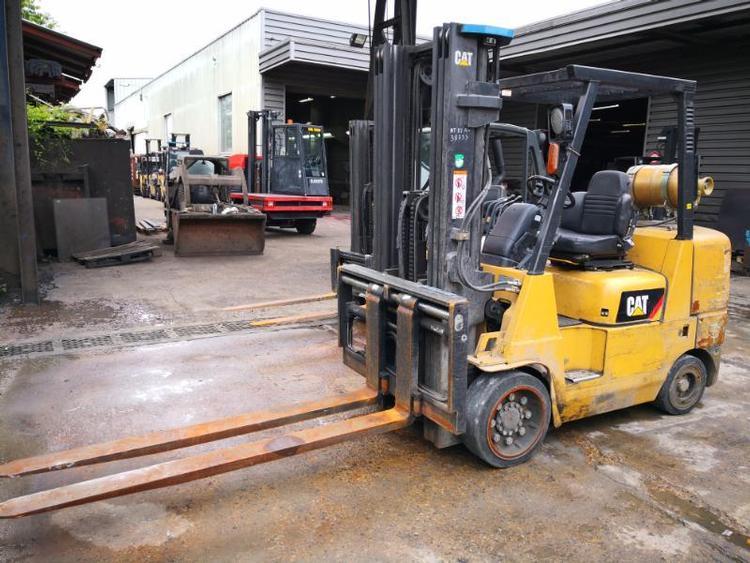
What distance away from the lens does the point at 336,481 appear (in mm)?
3713

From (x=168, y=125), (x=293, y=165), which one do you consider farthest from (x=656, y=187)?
(x=168, y=125)

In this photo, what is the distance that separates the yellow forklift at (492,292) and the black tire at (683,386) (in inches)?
0.6

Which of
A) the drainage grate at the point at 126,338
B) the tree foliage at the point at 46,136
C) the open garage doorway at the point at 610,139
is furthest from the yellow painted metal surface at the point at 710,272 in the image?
the open garage doorway at the point at 610,139

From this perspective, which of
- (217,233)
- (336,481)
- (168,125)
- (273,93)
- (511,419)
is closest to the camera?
(336,481)

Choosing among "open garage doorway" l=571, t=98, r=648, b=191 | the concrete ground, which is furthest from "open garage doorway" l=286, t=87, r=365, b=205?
the concrete ground

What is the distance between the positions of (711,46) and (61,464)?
13970 millimetres

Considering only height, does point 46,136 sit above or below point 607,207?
above

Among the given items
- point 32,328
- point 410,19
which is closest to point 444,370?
point 410,19

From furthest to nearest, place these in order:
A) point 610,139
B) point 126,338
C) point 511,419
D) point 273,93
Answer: point 610,139 < point 273,93 < point 126,338 < point 511,419

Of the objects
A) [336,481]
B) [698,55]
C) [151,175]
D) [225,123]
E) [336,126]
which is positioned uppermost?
[336,126]

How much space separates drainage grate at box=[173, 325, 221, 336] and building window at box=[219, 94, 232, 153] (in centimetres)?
1797

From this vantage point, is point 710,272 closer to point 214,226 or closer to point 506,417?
point 506,417

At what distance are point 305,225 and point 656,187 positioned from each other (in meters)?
13.3

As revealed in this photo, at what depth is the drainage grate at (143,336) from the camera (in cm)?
664
